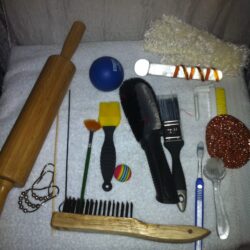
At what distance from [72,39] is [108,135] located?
0.30m

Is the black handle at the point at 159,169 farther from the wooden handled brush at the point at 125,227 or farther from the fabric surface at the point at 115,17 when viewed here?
the fabric surface at the point at 115,17

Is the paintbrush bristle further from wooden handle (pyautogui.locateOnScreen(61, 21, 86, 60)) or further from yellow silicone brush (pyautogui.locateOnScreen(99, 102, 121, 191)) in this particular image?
wooden handle (pyautogui.locateOnScreen(61, 21, 86, 60))

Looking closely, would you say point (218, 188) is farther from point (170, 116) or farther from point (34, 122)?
point (34, 122)

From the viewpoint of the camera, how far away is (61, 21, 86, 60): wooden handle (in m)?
0.88

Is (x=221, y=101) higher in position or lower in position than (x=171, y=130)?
higher

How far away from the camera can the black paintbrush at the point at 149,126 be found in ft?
2.38

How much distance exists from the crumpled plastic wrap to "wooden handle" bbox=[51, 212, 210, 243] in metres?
0.49

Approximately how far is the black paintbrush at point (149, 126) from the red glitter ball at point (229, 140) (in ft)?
0.48

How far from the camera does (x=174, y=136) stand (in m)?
0.81

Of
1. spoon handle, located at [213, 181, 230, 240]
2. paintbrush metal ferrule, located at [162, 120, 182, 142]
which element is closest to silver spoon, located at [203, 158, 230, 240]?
spoon handle, located at [213, 181, 230, 240]

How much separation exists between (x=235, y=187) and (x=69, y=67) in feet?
1.77

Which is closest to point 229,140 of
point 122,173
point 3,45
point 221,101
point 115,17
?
point 221,101

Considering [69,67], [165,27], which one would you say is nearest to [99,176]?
[69,67]

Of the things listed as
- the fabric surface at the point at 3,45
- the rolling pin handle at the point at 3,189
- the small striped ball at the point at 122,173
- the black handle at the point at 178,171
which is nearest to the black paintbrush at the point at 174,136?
the black handle at the point at 178,171
